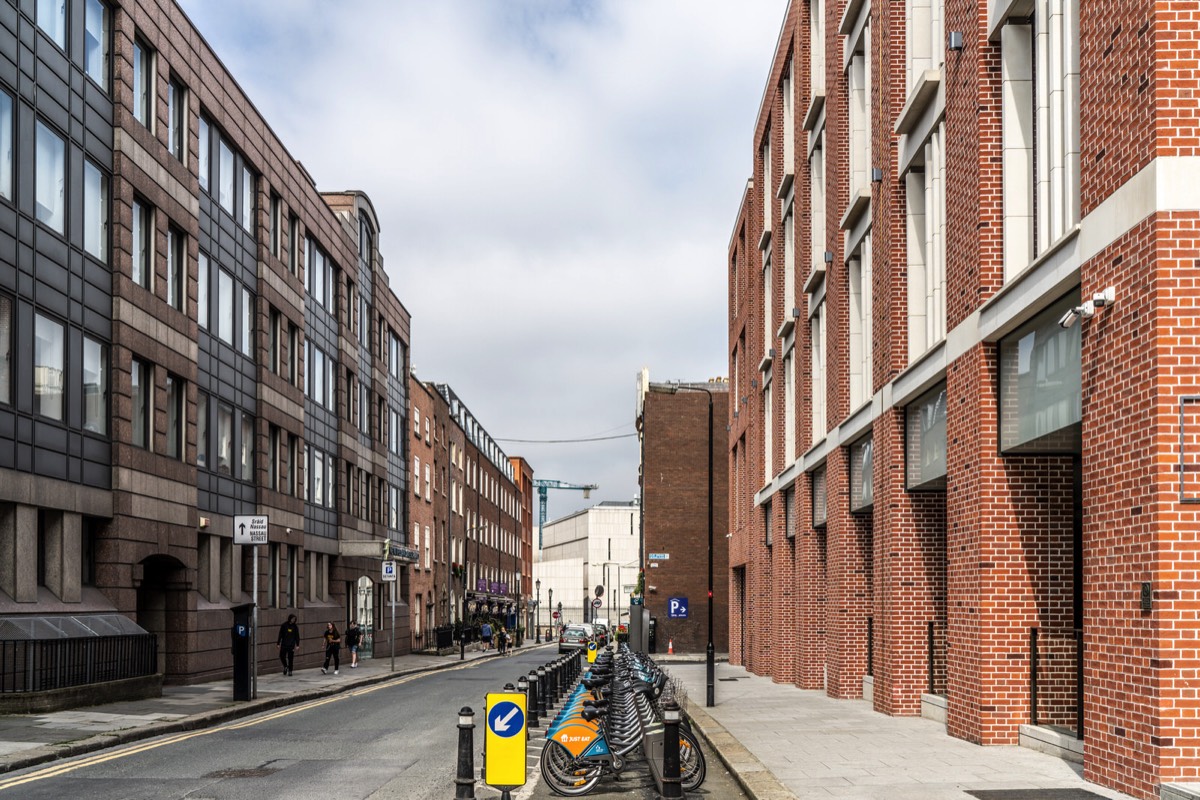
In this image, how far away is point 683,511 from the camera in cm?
6725

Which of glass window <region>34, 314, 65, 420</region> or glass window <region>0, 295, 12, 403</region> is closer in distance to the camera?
glass window <region>0, 295, 12, 403</region>

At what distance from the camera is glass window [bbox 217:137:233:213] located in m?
33.2

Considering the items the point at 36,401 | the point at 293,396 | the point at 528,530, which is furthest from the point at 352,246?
the point at 528,530

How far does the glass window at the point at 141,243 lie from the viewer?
27.4m

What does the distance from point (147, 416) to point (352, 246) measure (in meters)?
20.9

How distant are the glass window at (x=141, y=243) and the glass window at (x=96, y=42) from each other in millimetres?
2783

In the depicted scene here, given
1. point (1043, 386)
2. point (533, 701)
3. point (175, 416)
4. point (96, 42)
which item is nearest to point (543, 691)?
point (533, 701)

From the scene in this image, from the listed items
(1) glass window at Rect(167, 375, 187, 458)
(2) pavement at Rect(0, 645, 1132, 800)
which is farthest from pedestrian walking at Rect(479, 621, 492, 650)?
(2) pavement at Rect(0, 645, 1132, 800)

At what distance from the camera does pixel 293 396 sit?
39156 millimetres

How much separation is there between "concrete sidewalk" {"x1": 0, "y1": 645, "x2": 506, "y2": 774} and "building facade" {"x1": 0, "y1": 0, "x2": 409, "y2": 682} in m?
1.99

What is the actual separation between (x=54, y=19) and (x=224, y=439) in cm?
1214

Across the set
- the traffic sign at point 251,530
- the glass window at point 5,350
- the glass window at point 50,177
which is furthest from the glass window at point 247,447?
the glass window at point 5,350

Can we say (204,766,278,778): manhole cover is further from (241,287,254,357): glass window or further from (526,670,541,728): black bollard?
(241,287,254,357): glass window

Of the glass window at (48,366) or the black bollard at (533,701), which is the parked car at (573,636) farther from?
the black bollard at (533,701)
